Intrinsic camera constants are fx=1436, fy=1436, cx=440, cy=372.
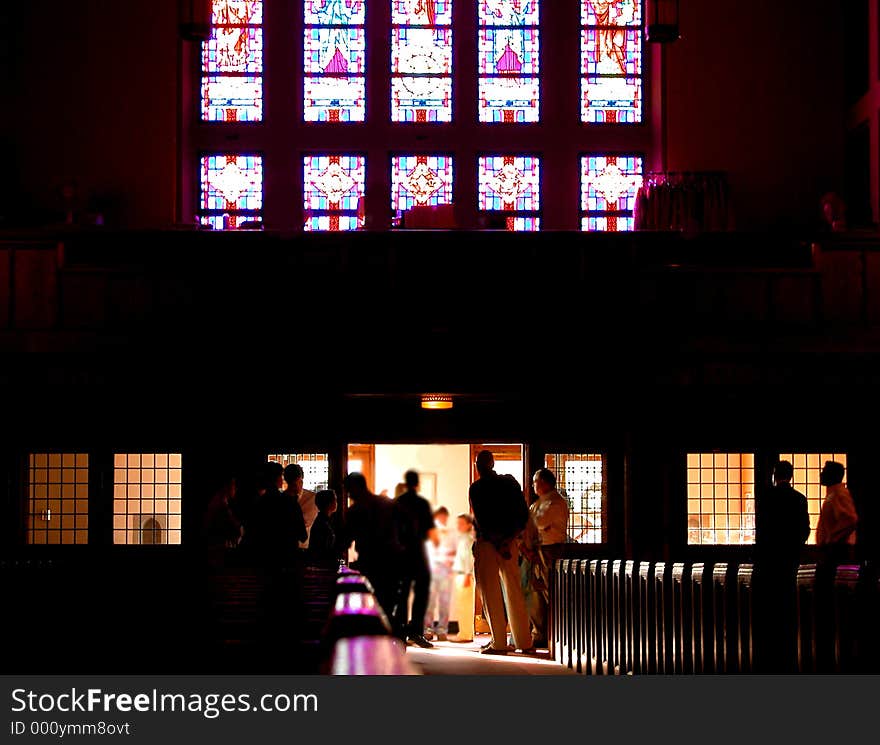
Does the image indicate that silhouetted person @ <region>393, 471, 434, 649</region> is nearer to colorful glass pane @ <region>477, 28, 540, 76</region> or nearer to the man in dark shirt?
the man in dark shirt

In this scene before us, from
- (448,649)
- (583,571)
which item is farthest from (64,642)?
(448,649)

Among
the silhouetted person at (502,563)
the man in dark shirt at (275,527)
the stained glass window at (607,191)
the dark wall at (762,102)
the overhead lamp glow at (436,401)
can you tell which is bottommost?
the silhouetted person at (502,563)

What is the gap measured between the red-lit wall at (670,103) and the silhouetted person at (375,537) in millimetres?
10816

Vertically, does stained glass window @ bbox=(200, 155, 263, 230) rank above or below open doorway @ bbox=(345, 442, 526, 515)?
above

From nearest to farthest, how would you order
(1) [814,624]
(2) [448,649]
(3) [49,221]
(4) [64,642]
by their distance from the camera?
(1) [814,624]
(4) [64,642]
(2) [448,649]
(3) [49,221]

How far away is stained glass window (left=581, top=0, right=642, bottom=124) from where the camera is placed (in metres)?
18.3

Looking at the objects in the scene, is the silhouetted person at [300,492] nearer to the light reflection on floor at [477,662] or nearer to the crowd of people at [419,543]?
the crowd of people at [419,543]

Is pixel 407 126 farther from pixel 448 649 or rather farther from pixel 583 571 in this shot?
pixel 583 571

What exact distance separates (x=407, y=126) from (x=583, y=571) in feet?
30.6

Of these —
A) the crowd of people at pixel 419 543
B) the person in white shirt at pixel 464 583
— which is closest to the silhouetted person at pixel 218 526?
the crowd of people at pixel 419 543

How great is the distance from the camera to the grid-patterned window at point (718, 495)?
48.6ft

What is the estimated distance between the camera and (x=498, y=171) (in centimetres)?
1825

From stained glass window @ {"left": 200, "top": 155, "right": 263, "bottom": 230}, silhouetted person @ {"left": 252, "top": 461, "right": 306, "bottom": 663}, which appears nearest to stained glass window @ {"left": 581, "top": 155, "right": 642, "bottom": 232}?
stained glass window @ {"left": 200, "top": 155, "right": 263, "bottom": 230}

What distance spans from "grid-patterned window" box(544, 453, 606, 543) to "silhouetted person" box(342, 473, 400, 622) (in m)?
7.75
